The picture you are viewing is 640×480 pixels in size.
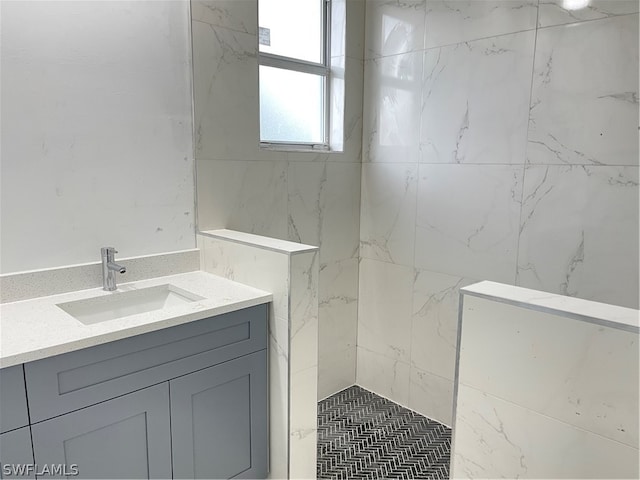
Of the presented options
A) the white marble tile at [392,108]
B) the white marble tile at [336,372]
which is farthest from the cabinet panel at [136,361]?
the white marble tile at [392,108]

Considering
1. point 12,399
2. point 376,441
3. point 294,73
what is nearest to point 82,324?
point 12,399

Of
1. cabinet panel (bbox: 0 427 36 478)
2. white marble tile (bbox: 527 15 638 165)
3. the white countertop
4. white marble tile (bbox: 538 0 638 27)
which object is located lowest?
cabinet panel (bbox: 0 427 36 478)

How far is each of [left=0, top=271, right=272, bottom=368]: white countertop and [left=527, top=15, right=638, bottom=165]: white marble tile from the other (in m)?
1.46

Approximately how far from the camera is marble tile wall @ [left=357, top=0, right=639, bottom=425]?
6.44ft

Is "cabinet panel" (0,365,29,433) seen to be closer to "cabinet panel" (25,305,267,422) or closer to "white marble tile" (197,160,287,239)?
"cabinet panel" (25,305,267,422)

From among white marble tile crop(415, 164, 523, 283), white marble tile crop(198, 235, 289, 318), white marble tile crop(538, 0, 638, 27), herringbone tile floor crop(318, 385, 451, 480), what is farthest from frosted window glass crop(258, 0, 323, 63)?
herringbone tile floor crop(318, 385, 451, 480)

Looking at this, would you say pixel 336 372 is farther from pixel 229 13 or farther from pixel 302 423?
pixel 229 13

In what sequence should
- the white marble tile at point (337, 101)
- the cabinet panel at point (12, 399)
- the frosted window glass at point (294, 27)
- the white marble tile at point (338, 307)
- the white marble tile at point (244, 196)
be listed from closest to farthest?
1. the cabinet panel at point (12, 399)
2. the white marble tile at point (244, 196)
3. the frosted window glass at point (294, 27)
4. the white marble tile at point (337, 101)
5. the white marble tile at point (338, 307)

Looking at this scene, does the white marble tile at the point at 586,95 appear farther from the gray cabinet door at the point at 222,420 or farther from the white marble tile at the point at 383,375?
the gray cabinet door at the point at 222,420

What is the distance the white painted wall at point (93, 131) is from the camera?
5.69 feet

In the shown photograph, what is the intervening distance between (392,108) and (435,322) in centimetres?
127

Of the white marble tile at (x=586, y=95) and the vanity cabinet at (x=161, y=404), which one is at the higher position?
the white marble tile at (x=586, y=95)

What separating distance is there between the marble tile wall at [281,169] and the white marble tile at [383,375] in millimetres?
70

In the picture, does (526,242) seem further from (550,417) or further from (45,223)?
(45,223)
